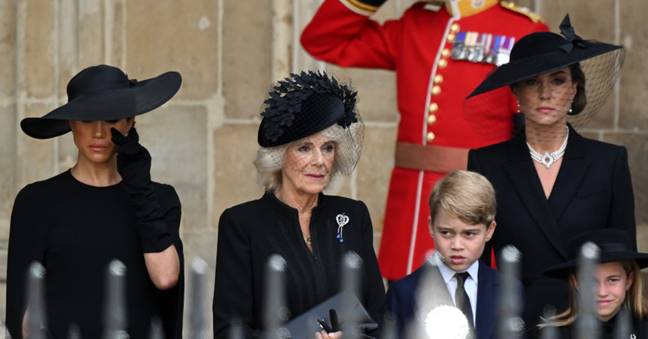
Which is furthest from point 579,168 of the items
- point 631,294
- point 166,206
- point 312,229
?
point 166,206

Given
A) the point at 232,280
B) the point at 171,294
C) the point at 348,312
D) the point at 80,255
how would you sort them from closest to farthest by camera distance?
the point at 348,312, the point at 232,280, the point at 80,255, the point at 171,294

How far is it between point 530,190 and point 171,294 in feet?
3.73

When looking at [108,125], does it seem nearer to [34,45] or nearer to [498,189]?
[498,189]

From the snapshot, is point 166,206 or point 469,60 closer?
point 166,206

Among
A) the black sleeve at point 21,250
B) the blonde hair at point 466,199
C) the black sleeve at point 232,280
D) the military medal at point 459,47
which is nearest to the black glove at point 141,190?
the black sleeve at point 232,280

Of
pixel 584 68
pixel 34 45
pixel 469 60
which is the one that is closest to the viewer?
pixel 584 68

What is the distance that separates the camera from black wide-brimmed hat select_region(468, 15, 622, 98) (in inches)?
203

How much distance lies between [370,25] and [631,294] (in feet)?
5.71

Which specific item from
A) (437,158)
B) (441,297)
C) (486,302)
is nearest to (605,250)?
(486,302)

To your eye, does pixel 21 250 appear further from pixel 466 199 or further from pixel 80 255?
pixel 466 199

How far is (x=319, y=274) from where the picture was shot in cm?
482

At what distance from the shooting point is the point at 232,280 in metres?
4.76

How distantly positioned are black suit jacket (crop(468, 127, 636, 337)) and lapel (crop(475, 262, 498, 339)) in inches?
9.9

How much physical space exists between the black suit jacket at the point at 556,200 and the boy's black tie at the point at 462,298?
31cm
